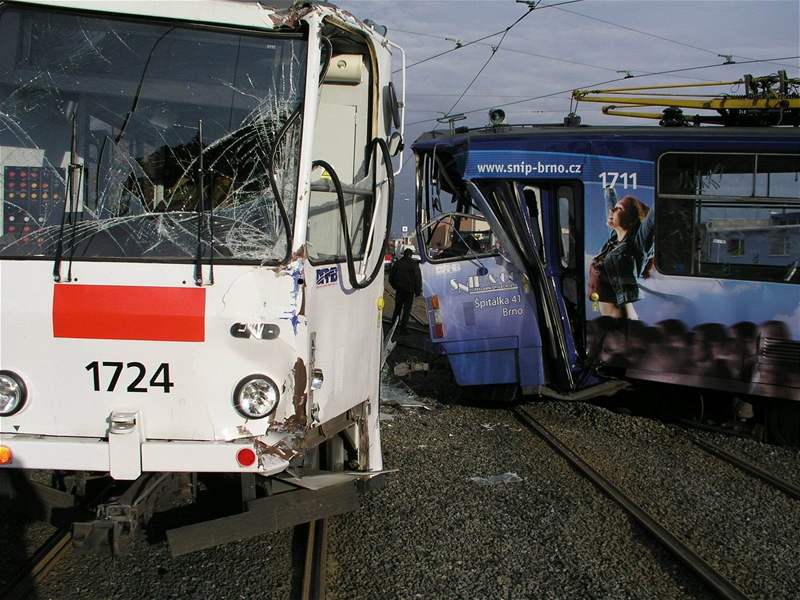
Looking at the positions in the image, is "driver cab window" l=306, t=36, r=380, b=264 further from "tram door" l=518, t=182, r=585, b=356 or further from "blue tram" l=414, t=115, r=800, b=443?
"tram door" l=518, t=182, r=585, b=356

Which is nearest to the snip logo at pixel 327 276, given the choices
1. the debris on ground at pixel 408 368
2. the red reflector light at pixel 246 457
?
the red reflector light at pixel 246 457

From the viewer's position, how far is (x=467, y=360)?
346 inches

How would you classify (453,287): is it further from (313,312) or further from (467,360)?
(313,312)

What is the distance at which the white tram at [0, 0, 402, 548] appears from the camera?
3771mm

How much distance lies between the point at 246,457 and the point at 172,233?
1150 mm

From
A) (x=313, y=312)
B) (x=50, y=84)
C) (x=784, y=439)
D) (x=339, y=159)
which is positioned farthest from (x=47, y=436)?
(x=784, y=439)

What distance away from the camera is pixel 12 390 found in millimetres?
3793

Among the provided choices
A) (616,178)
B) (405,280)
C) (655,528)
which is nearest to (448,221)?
(616,178)

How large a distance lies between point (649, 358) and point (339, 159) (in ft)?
15.7

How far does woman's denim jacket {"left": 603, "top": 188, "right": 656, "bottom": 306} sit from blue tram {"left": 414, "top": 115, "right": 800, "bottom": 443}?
14 millimetres

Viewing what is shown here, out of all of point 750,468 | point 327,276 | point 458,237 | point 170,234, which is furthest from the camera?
point 458,237

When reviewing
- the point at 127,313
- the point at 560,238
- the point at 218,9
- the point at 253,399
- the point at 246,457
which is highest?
the point at 218,9

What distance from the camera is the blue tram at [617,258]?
25.6 feet

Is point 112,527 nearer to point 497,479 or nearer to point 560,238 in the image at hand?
point 497,479
